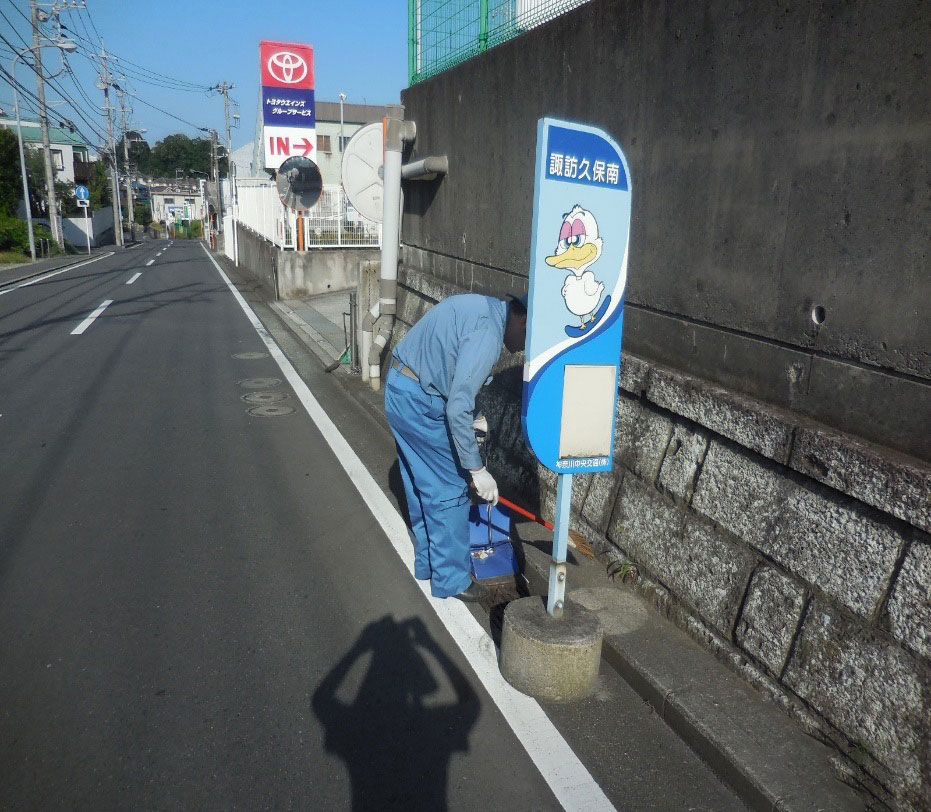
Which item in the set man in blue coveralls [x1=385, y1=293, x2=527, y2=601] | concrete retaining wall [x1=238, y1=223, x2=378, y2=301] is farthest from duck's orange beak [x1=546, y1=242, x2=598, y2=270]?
concrete retaining wall [x1=238, y1=223, x2=378, y2=301]

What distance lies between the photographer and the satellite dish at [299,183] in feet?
55.6

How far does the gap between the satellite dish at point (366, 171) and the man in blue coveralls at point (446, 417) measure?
466 cm

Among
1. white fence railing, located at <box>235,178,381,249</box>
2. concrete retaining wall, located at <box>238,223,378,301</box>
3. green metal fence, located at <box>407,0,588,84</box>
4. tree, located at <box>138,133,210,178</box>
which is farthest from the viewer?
tree, located at <box>138,133,210,178</box>

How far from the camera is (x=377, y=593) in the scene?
4.39m

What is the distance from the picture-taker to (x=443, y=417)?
13.4 feet

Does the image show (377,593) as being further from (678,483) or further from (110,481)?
(110,481)

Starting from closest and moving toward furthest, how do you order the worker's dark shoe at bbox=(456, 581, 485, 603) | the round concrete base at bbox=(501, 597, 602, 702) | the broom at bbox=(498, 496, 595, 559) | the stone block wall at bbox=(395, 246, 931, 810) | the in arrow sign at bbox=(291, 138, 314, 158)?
the stone block wall at bbox=(395, 246, 931, 810)
the round concrete base at bbox=(501, 597, 602, 702)
the worker's dark shoe at bbox=(456, 581, 485, 603)
the broom at bbox=(498, 496, 595, 559)
the in arrow sign at bbox=(291, 138, 314, 158)

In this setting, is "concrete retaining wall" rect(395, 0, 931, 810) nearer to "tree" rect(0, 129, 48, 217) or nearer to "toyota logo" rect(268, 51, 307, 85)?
"toyota logo" rect(268, 51, 307, 85)

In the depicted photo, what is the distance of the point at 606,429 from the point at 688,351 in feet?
3.27

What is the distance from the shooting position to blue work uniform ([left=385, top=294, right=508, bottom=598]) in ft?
11.8

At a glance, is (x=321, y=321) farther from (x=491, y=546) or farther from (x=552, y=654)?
(x=552, y=654)

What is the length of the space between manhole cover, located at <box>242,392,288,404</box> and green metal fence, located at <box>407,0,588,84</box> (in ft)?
14.2

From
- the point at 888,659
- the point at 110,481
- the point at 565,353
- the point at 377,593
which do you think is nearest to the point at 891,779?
the point at 888,659

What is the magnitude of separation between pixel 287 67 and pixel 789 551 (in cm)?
2153
